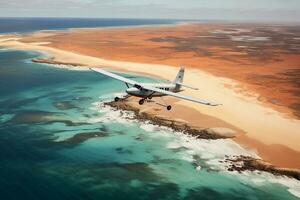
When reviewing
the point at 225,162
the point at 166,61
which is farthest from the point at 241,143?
the point at 166,61

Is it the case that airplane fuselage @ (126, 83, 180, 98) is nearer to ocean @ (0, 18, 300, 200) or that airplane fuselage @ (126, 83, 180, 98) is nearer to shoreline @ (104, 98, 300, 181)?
shoreline @ (104, 98, 300, 181)

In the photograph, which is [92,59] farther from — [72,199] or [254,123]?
[72,199]

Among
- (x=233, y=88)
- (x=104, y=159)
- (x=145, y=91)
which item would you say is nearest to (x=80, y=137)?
(x=104, y=159)

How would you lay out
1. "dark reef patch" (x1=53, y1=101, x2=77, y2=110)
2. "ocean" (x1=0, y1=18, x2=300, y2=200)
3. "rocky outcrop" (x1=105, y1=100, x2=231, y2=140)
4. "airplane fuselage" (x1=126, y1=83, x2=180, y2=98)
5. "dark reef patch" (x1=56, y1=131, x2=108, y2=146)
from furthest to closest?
"dark reef patch" (x1=53, y1=101, x2=77, y2=110) < "airplane fuselage" (x1=126, y1=83, x2=180, y2=98) < "rocky outcrop" (x1=105, y1=100, x2=231, y2=140) < "dark reef patch" (x1=56, y1=131, x2=108, y2=146) < "ocean" (x1=0, y1=18, x2=300, y2=200)

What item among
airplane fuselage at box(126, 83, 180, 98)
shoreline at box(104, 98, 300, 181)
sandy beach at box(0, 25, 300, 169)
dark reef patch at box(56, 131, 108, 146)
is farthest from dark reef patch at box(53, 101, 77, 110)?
dark reef patch at box(56, 131, 108, 146)

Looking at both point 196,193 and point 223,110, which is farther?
point 223,110

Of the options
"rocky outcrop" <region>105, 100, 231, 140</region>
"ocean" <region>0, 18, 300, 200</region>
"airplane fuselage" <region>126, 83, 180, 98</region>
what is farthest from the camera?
"airplane fuselage" <region>126, 83, 180, 98</region>

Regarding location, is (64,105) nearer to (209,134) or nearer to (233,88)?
(209,134)
